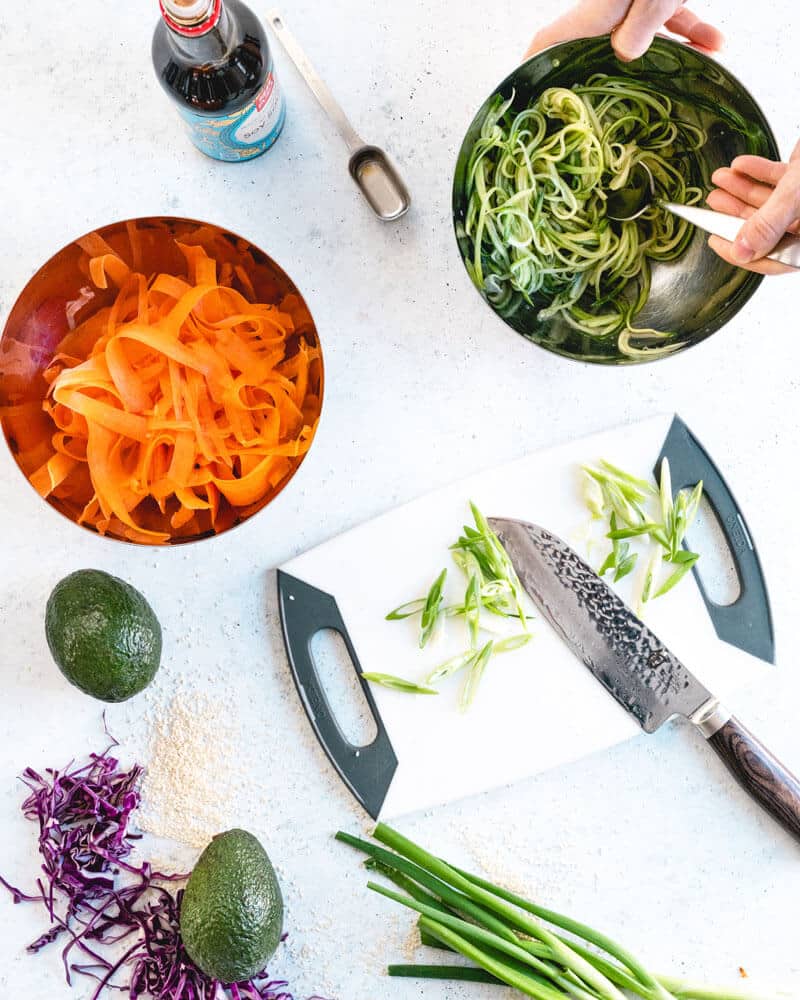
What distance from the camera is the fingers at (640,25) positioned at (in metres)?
0.93

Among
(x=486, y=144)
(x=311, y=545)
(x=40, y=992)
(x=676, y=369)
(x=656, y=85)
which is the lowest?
(x=40, y=992)

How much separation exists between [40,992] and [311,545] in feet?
2.27

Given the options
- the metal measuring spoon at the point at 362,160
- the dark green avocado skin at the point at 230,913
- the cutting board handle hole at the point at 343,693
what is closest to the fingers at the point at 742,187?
the metal measuring spoon at the point at 362,160

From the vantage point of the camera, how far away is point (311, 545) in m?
1.19

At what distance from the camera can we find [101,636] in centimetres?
102

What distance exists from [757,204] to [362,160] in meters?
0.48

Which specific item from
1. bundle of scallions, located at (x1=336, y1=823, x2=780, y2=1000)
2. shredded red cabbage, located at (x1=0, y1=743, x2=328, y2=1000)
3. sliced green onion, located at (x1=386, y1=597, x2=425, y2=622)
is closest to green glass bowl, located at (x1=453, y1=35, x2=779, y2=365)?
sliced green onion, located at (x1=386, y1=597, x2=425, y2=622)

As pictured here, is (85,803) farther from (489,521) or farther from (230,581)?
(489,521)

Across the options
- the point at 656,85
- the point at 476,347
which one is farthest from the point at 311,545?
the point at 656,85

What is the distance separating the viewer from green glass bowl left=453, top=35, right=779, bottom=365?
38.2 inches

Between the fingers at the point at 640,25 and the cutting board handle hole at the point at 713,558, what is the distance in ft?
1.83

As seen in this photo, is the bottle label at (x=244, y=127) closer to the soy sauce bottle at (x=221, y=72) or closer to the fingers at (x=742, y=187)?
the soy sauce bottle at (x=221, y=72)

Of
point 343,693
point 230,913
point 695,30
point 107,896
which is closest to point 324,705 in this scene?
point 343,693

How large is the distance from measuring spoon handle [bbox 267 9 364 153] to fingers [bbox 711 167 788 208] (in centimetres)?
44
